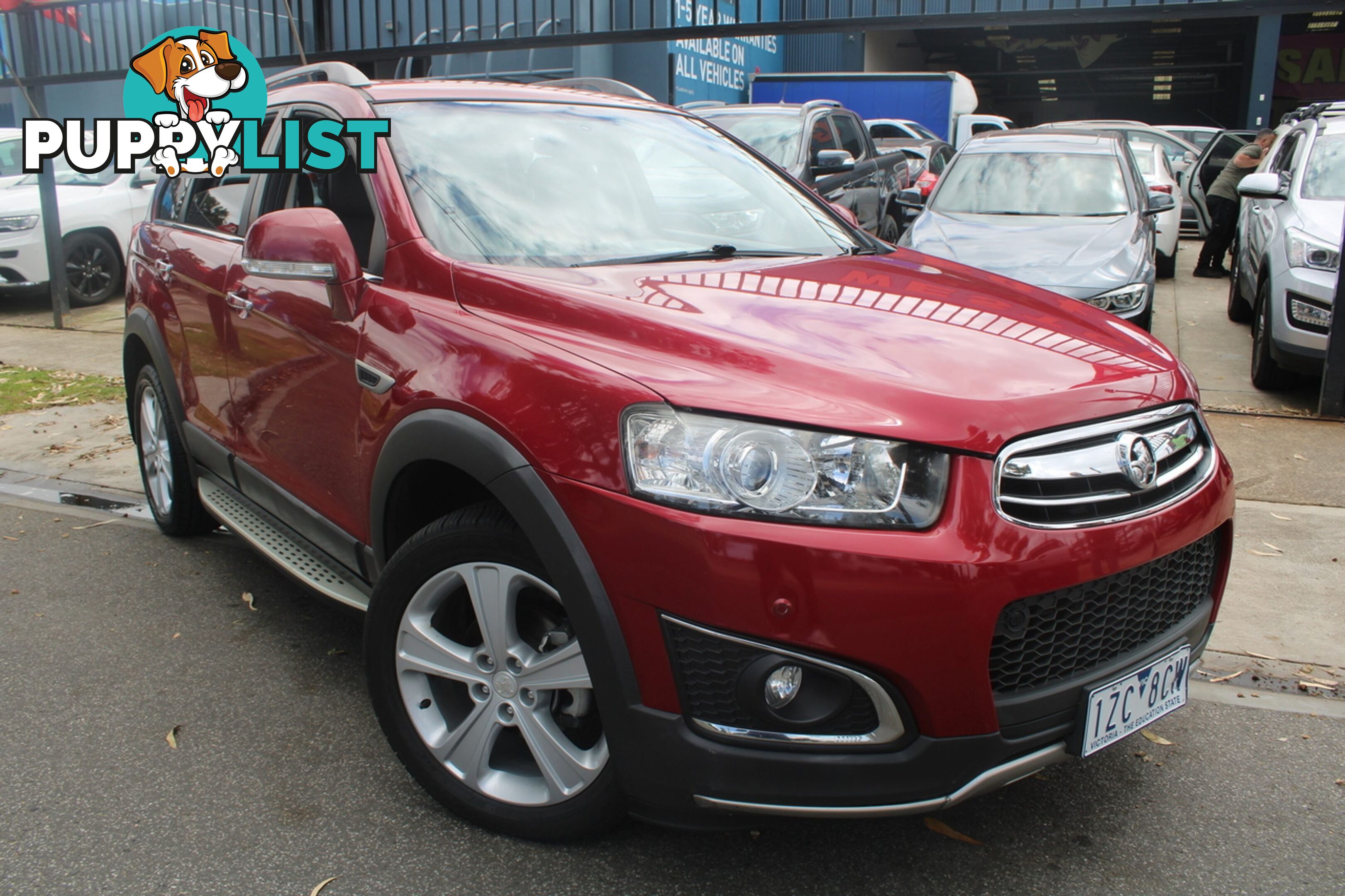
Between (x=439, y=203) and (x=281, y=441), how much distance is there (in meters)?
0.96

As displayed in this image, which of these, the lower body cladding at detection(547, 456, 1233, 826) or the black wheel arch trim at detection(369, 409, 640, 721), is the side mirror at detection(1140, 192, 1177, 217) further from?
the black wheel arch trim at detection(369, 409, 640, 721)

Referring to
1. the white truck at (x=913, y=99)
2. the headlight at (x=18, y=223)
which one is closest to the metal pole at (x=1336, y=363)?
the headlight at (x=18, y=223)

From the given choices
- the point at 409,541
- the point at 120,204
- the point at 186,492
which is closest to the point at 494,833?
the point at 409,541

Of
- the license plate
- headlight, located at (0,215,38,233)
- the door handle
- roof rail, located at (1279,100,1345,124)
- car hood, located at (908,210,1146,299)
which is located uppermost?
Answer: roof rail, located at (1279,100,1345,124)

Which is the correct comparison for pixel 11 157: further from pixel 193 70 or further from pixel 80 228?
pixel 193 70

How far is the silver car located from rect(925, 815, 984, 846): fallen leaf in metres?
4.98

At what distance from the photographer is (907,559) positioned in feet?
6.61

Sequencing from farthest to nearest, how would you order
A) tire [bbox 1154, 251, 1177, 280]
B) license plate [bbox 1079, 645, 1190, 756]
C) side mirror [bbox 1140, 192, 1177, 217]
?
tire [bbox 1154, 251, 1177, 280] < side mirror [bbox 1140, 192, 1177, 217] < license plate [bbox 1079, 645, 1190, 756]

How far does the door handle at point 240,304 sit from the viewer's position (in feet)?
11.6

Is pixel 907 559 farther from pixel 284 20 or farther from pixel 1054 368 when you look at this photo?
pixel 284 20

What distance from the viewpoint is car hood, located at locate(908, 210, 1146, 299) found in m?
7.19

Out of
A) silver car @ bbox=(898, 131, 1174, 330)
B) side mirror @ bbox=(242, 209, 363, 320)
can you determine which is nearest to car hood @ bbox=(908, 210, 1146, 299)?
silver car @ bbox=(898, 131, 1174, 330)

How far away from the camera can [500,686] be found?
251cm

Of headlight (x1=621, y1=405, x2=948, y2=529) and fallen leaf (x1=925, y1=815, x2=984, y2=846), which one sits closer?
headlight (x1=621, y1=405, x2=948, y2=529)
